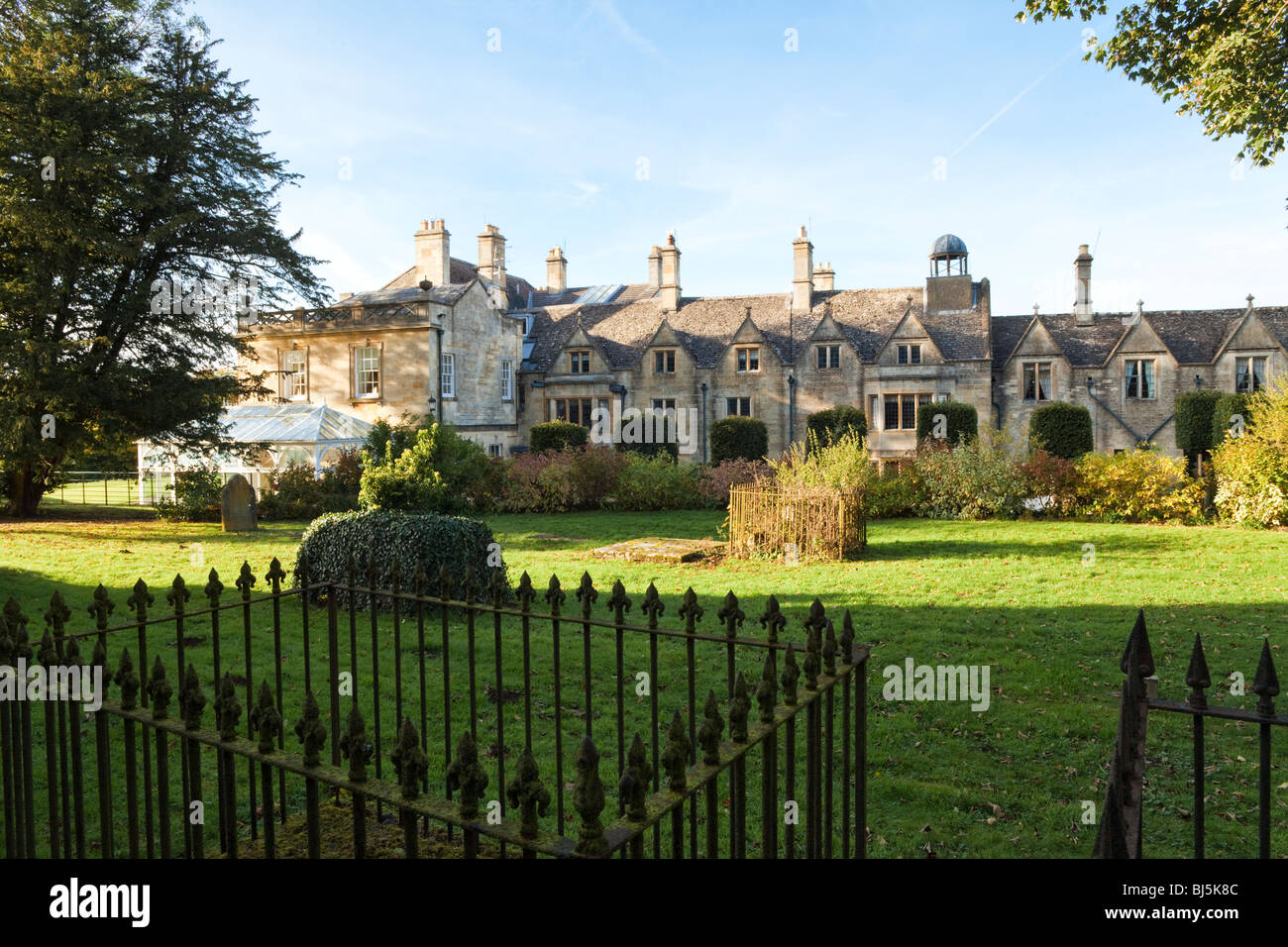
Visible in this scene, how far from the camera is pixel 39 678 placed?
3.93 metres

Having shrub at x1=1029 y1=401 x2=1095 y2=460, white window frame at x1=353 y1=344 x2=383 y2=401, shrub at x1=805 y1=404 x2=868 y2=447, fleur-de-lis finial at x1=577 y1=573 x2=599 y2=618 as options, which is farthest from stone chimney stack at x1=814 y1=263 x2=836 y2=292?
fleur-de-lis finial at x1=577 y1=573 x2=599 y2=618

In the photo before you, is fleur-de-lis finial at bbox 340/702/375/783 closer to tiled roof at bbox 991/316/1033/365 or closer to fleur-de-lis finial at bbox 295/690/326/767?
fleur-de-lis finial at bbox 295/690/326/767

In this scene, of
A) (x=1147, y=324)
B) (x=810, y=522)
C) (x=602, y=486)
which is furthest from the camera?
(x=1147, y=324)

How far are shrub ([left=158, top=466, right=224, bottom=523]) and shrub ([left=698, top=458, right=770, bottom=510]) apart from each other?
13.8 meters

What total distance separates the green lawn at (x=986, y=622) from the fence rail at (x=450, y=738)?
316mm

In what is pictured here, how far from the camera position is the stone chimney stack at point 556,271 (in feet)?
190

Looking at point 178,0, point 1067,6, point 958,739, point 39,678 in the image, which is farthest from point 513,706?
point 178,0

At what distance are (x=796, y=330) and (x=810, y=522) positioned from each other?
27885 mm

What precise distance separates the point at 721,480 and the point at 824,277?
24.8m

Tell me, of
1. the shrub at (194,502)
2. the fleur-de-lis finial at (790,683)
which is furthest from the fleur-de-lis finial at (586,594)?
the shrub at (194,502)

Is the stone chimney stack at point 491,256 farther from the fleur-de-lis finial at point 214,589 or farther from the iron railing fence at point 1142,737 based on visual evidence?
the iron railing fence at point 1142,737

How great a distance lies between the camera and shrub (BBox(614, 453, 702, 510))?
1021 inches
